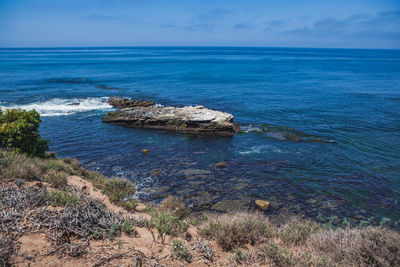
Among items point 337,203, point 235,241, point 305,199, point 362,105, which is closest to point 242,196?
point 305,199

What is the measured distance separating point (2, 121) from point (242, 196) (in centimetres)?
1586

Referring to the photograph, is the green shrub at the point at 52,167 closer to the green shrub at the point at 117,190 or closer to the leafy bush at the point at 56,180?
the leafy bush at the point at 56,180

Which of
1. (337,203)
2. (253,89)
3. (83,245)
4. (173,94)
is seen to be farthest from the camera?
(253,89)

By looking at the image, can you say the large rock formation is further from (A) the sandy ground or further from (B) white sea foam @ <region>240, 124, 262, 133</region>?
(A) the sandy ground

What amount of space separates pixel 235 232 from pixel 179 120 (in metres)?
22.6

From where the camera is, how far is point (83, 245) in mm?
6867

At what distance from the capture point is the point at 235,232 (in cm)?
846

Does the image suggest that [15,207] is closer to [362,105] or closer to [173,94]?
[173,94]

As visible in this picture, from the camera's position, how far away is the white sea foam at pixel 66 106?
36.0m

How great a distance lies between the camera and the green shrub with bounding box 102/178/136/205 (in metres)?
12.4

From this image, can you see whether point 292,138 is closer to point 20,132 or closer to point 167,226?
point 167,226

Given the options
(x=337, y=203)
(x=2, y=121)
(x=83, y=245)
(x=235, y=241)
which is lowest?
(x=337, y=203)

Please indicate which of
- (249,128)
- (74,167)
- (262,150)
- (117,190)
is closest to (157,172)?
(117,190)

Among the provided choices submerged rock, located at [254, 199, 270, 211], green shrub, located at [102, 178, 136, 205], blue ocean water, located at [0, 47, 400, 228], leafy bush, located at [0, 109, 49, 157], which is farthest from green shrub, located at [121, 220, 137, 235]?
leafy bush, located at [0, 109, 49, 157]
